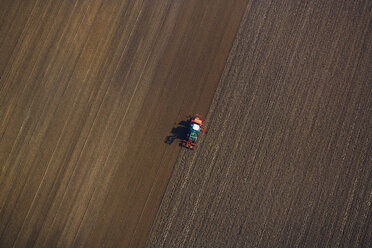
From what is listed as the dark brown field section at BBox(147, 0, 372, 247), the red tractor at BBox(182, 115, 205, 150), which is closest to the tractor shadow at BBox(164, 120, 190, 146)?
the red tractor at BBox(182, 115, 205, 150)

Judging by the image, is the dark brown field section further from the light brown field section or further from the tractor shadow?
the light brown field section

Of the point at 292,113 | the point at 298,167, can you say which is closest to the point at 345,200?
the point at 298,167

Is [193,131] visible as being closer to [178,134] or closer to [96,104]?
[178,134]

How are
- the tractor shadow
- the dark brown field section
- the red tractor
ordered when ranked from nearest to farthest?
the red tractor, the dark brown field section, the tractor shadow

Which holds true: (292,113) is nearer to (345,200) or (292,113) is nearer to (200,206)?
(345,200)

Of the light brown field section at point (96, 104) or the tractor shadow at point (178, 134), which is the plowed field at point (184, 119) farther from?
the tractor shadow at point (178, 134)

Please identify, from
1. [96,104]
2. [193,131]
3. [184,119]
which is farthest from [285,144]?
[96,104]
